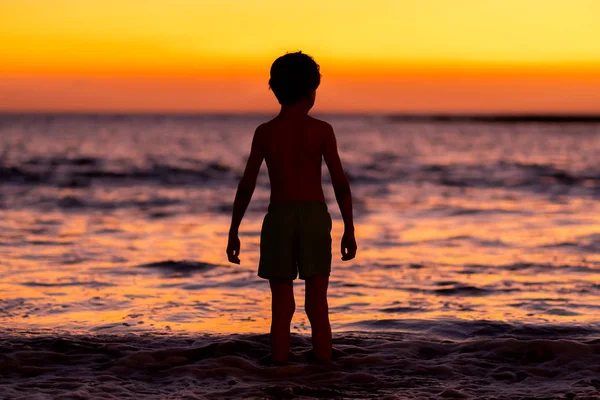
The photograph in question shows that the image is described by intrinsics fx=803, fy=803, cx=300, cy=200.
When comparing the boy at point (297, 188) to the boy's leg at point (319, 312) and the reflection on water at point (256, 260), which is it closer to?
the boy's leg at point (319, 312)

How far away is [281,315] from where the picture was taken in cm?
516

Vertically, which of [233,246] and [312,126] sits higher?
[312,126]

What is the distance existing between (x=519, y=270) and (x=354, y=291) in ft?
7.46

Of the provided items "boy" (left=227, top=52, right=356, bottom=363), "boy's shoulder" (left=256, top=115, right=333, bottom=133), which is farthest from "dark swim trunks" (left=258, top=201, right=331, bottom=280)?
"boy's shoulder" (left=256, top=115, right=333, bottom=133)

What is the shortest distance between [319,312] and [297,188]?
0.81 m

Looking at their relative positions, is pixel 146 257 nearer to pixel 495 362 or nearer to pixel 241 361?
pixel 241 361

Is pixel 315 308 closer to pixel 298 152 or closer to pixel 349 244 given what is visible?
pixel 349 244

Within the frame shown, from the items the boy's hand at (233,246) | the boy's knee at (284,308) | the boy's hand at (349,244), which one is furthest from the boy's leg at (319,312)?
the boy's hand at (233,246)

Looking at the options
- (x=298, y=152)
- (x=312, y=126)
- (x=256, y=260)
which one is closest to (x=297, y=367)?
(x=298, y=152)

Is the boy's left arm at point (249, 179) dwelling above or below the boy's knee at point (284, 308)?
above

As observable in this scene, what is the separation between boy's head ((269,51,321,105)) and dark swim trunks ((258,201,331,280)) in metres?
0.69

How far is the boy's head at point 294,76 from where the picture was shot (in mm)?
4914

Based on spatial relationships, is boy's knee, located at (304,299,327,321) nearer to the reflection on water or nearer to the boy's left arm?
the boy's left arm

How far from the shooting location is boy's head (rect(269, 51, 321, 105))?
16.1 ft
